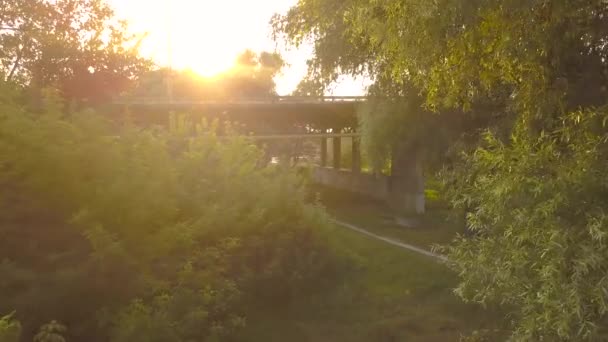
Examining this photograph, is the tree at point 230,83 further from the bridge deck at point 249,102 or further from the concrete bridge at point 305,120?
the bridge deck at point 249,102

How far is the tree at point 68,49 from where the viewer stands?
19.1m

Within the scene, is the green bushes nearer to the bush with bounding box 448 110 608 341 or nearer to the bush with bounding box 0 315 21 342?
the bush with bounding box 0 315 21 342

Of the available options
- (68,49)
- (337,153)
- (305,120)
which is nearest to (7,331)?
(68,49)

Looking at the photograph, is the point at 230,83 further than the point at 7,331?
Yes

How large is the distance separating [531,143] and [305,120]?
2942 cm

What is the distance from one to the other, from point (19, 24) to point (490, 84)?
14.8 m

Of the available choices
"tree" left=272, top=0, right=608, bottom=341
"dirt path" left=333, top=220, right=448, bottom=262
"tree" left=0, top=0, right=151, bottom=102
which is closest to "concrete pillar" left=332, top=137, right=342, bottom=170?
"dirt path" left=333, top=220, right=448, bottom=262

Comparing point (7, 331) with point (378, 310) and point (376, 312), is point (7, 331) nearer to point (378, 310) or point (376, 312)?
point (376, 312)

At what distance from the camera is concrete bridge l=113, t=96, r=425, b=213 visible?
30.1 metres

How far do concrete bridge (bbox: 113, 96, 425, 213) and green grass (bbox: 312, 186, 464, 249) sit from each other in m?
Answer: 0.69

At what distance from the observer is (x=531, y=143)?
8.65 m

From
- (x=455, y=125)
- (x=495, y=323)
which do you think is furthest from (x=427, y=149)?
(x=495, y=323)

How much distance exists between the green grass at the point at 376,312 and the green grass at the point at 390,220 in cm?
173

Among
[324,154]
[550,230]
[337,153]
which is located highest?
[337,153]
